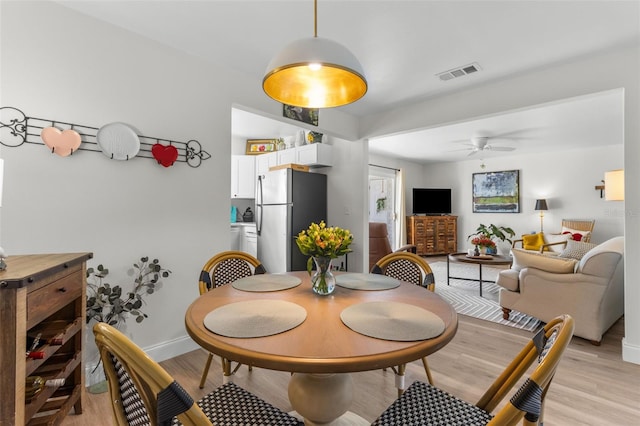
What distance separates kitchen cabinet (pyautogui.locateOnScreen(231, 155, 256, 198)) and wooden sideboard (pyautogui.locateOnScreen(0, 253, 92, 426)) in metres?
3.41

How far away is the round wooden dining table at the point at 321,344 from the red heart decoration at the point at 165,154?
1250 millimetres

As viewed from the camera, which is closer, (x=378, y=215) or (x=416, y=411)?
(x=416, y=411)

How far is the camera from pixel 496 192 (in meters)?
7.42

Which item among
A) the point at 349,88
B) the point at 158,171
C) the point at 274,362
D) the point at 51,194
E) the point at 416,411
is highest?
the point at 349,88

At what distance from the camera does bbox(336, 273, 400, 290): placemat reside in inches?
63.9

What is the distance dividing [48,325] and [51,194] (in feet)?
2.63

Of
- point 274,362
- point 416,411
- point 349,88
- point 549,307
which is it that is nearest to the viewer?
point 274,362

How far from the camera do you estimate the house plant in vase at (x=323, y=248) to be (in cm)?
143

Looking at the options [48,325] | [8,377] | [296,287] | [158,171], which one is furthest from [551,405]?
[158,171]

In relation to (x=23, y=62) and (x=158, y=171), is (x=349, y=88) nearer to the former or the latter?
(x=158, y=171)

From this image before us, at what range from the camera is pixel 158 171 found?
7.68ft

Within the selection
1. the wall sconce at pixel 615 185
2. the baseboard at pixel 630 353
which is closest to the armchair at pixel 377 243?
the wall sconce at pixel 615 185

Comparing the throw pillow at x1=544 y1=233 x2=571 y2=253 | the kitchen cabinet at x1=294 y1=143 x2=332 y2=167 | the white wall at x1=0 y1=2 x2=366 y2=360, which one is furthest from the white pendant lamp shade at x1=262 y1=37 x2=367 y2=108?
the throw pillow at x1=544 y1=233 x2=571 y2=253

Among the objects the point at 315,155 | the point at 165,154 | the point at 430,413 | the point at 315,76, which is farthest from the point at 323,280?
the point at 315,155
